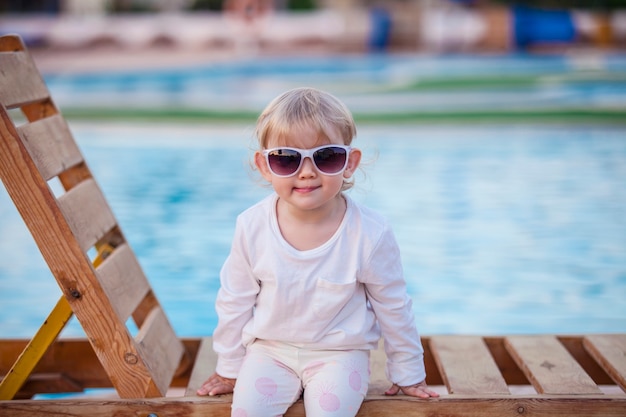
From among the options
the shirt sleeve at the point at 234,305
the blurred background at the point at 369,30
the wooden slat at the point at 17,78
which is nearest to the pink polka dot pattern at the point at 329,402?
the shirt sleeve at the point at 234,305

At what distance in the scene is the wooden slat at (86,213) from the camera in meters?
2.80

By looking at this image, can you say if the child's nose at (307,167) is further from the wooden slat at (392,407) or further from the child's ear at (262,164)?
the wooden slat at (392,407)

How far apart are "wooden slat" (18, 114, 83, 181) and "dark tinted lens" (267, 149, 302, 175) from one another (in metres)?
0.73

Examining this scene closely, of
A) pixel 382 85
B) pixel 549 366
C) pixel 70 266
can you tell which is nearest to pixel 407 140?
pixel 382 85

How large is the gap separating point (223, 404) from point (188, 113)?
1028 cm

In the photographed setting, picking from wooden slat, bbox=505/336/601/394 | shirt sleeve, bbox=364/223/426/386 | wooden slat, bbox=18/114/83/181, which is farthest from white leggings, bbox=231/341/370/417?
wooden slat, bbox=18/114/83/181

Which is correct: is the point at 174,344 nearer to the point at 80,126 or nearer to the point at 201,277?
the point at 201,277

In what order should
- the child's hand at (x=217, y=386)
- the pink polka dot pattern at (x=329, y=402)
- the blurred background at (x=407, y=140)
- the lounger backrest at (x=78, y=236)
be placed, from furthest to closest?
the blurred background at (x=407, y=140)
the child's hand at (x=217, y=386)
the lounger backrest at (x=78, y=236)
the pink polka dot pattern at (x=329, y=402)

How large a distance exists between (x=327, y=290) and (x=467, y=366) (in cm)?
73

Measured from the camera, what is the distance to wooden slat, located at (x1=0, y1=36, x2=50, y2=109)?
2.85m

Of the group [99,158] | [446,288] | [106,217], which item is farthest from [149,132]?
[106,217]

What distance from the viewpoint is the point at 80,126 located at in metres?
11.5

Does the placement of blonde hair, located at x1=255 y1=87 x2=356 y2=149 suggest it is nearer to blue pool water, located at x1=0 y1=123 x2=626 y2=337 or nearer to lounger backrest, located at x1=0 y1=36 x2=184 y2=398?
blue pool water, located at x1=0 y1=123 x2=626 y2=337

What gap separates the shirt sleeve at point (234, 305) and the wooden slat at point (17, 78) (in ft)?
2.83
